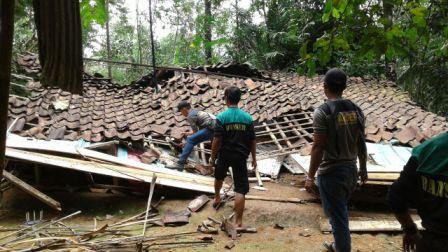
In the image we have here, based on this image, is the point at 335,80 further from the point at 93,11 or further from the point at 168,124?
the point at 168,124

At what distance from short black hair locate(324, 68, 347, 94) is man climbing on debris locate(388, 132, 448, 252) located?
154 cm

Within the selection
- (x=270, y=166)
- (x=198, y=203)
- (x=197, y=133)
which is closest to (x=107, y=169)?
(x=198, y=203)

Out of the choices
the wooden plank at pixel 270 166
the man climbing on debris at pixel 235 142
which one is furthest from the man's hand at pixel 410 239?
the wooden plank at pixel 270 166

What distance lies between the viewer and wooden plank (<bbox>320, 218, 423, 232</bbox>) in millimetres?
4484

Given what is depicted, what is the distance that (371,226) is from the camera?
179 inches

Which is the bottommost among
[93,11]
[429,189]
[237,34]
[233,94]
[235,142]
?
[235,142]

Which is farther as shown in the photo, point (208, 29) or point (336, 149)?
point (208, 29)

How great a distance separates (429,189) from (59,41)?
1703mm

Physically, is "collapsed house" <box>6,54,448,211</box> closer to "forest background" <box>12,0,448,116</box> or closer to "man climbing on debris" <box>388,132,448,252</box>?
"forest background" <box>12,0,448,116</box>

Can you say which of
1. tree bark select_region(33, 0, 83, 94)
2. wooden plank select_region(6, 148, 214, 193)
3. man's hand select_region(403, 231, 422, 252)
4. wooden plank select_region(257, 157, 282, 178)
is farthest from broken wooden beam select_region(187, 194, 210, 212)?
tree bark select_region(33, 0, 83, 94)

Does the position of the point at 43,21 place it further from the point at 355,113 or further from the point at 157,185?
the point at 157,185

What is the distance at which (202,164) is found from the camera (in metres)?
6.70

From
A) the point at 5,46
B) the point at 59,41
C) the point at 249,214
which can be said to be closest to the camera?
the point at 5,46

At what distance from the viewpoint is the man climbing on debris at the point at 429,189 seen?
64.4 inches
